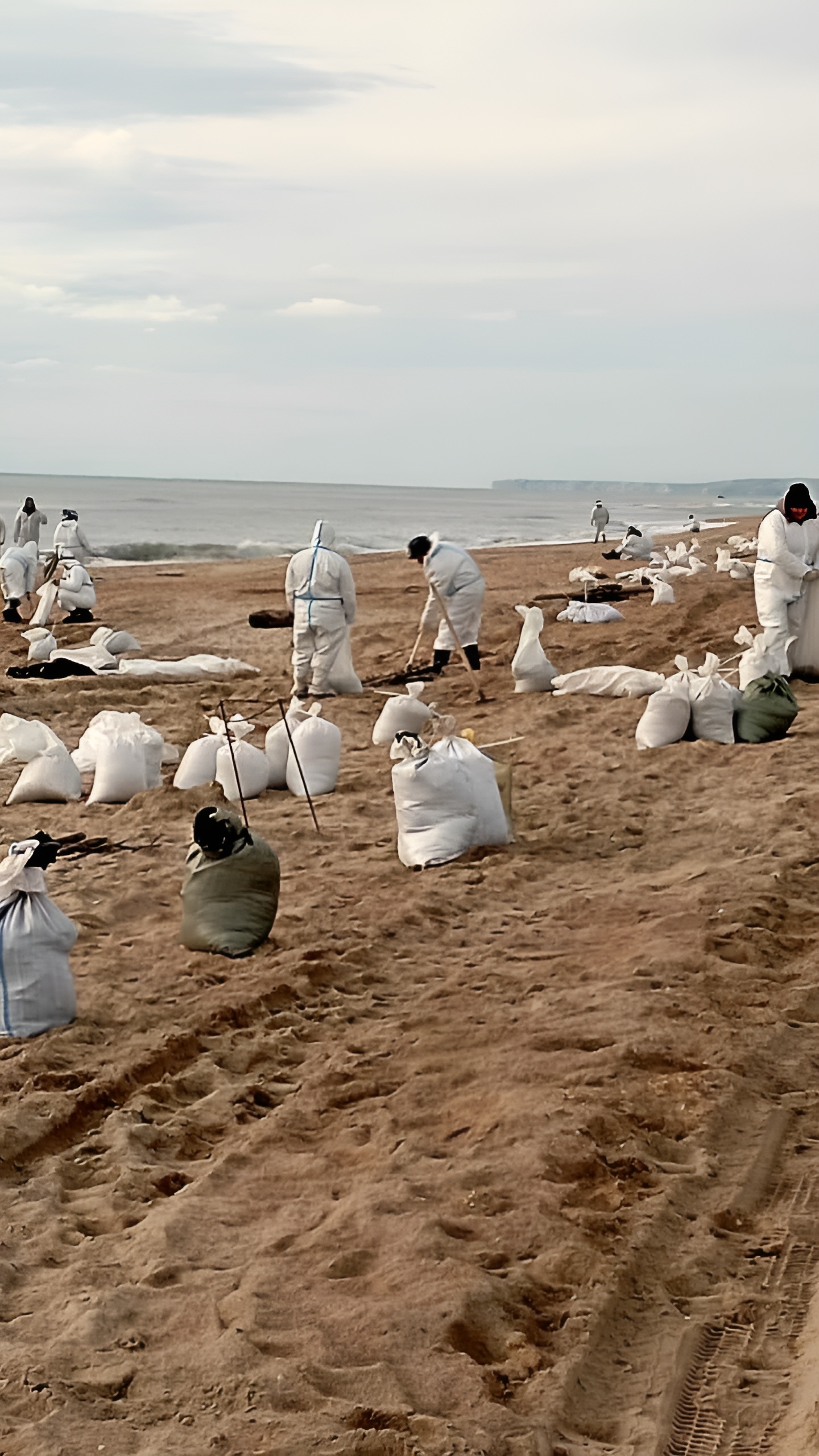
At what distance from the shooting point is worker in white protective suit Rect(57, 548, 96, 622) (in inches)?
539

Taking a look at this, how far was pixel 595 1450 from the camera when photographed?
7.16ft

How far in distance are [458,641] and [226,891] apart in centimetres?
534

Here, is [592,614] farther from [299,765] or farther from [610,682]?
[299,765]

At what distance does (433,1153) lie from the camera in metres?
3.15

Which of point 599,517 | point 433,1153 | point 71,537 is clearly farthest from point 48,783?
point 599,517

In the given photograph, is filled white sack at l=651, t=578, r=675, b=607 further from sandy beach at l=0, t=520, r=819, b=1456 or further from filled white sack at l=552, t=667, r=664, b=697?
sandy beach at l=0, t=520, r=819, b=1456

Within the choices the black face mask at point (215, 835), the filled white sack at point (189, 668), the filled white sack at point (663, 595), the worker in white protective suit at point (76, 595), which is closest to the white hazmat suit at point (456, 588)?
the filled white sack at point (189, 668)

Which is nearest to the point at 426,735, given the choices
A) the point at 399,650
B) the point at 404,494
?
the point at 399,650

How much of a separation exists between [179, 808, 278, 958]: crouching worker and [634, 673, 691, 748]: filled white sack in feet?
10.5

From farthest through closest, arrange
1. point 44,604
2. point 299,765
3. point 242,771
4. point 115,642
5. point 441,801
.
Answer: point 44,604 → point 115,642 → point 242,771 → point 299,765 → point 441,801

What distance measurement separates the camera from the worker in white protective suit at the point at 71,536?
15781mm

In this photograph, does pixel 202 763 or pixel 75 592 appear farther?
pixel 75 592

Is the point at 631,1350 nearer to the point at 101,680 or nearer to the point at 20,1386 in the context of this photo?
the point at 20,1386

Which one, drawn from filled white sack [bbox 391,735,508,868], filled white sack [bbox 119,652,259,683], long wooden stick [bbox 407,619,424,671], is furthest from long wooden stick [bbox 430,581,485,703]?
filled white sack [bbox 391,735,508,868]
